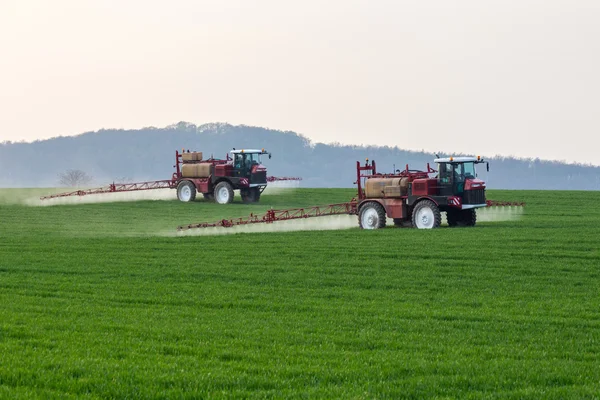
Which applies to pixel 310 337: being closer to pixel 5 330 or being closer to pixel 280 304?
pixel 280 304

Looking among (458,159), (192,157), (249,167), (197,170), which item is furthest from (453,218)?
(192,157)

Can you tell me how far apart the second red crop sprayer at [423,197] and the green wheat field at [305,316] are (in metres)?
2.12

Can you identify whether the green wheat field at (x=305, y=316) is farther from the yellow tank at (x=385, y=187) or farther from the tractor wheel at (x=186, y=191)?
the tractor wheel at (x=186, y=191)

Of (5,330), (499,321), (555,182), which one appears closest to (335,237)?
(499,321)

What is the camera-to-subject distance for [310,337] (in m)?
13.2

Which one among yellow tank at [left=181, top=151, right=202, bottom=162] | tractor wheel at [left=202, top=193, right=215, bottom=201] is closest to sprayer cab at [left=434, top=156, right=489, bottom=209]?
tractor wheel at [left=202, top=193, right=215, bottom=201]

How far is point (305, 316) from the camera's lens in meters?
15.4

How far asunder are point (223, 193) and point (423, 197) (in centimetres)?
1902

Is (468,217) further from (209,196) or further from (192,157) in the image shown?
(192,157)

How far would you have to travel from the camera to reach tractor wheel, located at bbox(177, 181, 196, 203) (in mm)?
51469

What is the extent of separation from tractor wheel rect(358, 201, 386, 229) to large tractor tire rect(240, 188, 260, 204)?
15.9 metres

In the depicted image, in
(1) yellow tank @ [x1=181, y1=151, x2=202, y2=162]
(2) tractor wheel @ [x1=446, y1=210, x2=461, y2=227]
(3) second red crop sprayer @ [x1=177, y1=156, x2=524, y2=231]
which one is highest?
(1) yellow tank @ [x1=181, y1=151, x2=202, y2=162]

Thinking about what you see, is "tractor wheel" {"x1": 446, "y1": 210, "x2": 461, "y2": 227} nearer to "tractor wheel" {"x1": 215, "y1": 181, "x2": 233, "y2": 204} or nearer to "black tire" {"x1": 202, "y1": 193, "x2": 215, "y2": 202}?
"tractor wheel" {"x1": 215, "y1": 181, "x2": 233, "y2": 204}

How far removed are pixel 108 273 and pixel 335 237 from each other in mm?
→ 10943
